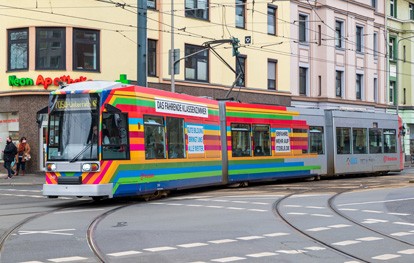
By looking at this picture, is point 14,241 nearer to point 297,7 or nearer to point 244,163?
point 244,163

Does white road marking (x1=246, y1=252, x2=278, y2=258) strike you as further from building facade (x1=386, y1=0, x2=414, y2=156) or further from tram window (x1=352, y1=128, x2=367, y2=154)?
building facade (x1=386, y1=0, x2=414, y2=156)

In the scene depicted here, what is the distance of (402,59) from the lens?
55969 mm

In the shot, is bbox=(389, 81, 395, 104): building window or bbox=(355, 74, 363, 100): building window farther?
bbox=(389, 81, 395, 104): building window

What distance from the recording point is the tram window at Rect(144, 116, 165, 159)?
1769cm

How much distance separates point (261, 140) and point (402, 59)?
3520 centimetres

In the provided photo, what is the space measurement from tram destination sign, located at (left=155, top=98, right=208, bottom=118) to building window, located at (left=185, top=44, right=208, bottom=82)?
14996 mm

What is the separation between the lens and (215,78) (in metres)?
37.7

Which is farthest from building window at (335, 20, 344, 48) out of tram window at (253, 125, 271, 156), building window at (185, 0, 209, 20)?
tram window at (253, 125, 271, 156)

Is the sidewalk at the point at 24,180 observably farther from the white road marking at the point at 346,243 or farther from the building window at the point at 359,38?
the building window at the point at 359,38

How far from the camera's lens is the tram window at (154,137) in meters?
17.7

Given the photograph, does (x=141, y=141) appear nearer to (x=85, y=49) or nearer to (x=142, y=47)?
(x=142, y=47)

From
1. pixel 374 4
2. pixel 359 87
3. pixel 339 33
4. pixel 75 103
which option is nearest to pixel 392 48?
pixel 374 4

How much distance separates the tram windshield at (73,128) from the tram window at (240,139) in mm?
7546

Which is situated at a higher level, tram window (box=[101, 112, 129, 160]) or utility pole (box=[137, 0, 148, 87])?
utility pole (box=[137, 0, 148, 87])
